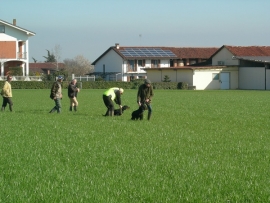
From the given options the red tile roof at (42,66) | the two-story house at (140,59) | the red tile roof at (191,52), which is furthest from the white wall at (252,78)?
the red tile roof at (42,66)

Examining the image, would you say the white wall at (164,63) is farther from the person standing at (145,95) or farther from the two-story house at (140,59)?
the person standing at (145,95)

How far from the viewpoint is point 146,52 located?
91.3 m

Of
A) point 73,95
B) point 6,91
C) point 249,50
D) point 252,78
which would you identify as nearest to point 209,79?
point 252,78

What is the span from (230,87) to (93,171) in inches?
2501

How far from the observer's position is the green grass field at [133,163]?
28.0 ft

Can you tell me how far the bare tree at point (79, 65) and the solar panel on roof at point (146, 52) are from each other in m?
28.3

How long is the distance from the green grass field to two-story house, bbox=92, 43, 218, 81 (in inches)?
2804

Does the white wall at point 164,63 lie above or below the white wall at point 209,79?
above

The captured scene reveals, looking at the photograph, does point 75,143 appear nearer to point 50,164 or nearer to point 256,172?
point 50,164

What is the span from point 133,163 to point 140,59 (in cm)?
7887

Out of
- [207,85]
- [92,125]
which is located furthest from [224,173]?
[207,85]

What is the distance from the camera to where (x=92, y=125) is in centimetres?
1938

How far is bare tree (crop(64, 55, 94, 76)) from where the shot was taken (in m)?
122

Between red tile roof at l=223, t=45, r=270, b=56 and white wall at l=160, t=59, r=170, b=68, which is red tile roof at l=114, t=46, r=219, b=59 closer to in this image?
white wall at l=160, t=59, r=170, b=68
